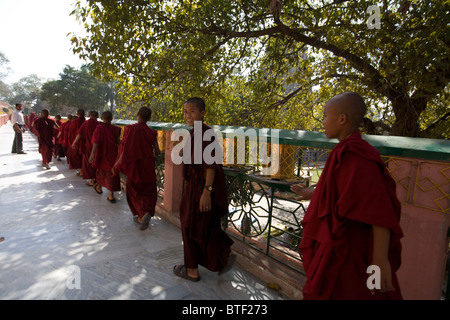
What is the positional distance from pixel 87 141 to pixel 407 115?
22.7 feet

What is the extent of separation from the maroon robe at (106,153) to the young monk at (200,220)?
9.57ft

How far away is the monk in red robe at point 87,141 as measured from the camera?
604cm

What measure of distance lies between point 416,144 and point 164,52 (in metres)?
5.91

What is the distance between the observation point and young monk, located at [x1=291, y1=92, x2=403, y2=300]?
1346 mm

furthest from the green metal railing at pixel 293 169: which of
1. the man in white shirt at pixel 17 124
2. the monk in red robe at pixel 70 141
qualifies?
the man in white shirt at pixel 17 124

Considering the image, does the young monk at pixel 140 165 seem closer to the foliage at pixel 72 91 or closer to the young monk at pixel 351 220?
the young monk at pixel 351 220

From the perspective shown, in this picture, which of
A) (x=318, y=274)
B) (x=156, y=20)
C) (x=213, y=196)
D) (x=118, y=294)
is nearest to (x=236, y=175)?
(x=213, y=196)

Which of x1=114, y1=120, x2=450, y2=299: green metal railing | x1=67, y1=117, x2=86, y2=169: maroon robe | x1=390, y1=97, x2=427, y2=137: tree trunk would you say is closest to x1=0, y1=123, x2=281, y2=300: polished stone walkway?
x1=114, y1=120, x2=450, y2=299: green metal railing

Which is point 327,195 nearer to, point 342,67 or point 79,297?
point 79,297

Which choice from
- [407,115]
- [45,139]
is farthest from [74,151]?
[407,115]

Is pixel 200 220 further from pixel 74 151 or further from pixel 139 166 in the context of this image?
pixel 74 151

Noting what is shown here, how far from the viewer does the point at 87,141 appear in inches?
237

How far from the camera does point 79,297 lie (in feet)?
7.54
